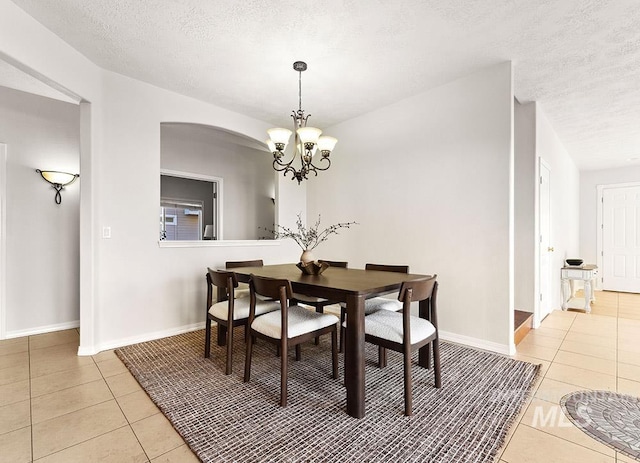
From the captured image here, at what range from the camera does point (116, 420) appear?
1857 millimetres

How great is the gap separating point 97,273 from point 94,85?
1789 mm

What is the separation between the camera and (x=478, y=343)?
10.0ft

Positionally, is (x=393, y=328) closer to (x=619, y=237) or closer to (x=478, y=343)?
(x=478, y=343)

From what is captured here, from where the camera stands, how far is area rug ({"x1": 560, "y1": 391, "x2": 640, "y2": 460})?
1.64 m

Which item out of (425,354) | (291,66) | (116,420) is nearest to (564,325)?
(425,354)

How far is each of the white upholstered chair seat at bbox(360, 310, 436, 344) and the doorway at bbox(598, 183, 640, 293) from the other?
6694 millimetres

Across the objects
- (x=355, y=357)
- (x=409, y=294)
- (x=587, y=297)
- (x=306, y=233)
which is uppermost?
(x=306, y=233)

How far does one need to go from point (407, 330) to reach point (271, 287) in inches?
36.0

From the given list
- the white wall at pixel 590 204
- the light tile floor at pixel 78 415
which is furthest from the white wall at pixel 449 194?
the white wall at pixel 590 204

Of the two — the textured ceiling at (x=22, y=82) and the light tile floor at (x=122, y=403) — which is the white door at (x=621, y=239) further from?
the textured ceiling at (x=22, y=82)

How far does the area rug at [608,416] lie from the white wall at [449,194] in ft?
2.71

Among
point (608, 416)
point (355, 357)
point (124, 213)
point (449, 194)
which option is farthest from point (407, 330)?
point (124, 213)

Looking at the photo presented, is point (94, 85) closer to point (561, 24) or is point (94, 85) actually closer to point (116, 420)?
point (116, 420)

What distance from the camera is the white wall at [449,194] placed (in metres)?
2.94
